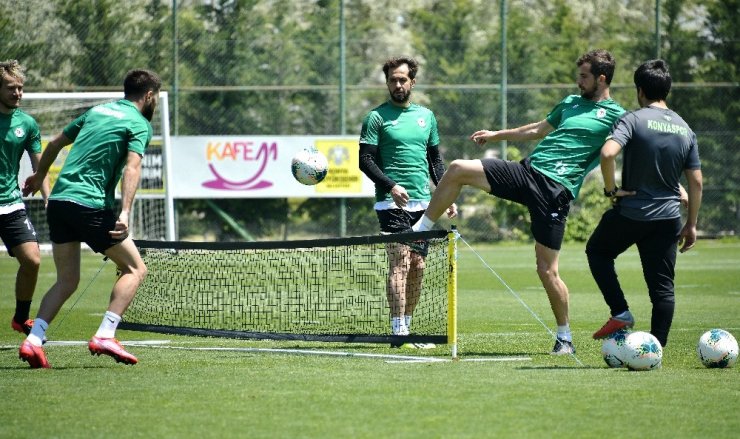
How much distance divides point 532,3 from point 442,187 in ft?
99.0

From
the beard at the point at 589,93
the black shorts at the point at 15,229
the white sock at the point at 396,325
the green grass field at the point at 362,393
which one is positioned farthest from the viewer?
the black shorts at the point at 15,229

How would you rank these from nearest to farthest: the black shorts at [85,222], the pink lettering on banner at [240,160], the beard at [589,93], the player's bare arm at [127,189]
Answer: the player's bare arm at [127,189] < the black shorts at [85,222] < the beard at [589,93] < the pink lettering on banner at [240,160]

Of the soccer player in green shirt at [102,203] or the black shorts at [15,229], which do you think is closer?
the soccer player in green shirt at [102,203]

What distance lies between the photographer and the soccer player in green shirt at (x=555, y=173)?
924cm

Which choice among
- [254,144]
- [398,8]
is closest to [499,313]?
[254,144]

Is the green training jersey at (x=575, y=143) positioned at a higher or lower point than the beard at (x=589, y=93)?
lower

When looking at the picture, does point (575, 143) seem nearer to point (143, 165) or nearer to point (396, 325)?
point (396, 325)

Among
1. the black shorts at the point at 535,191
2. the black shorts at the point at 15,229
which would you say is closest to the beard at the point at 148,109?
the black shorts at the point at 15,229

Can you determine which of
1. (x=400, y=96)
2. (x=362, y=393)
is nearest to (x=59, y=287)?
(x=362, y=393)

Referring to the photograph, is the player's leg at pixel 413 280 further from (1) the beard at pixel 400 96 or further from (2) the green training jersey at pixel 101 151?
(2) the green training jersey at pixel 101 151

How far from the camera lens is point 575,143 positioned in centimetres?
941

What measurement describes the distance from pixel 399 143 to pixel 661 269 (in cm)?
267

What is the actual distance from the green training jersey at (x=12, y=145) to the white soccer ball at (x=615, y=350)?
530cm

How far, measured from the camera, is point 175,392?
297 inches
